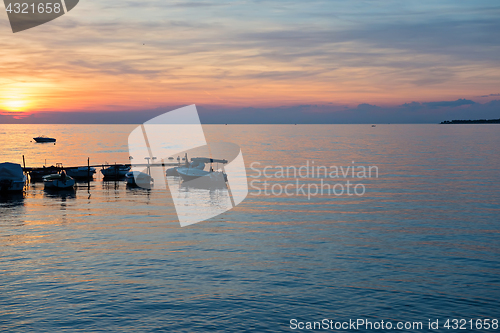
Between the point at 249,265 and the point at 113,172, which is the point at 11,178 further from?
the point at 249,265

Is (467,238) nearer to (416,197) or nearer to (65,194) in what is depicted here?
(416,197)

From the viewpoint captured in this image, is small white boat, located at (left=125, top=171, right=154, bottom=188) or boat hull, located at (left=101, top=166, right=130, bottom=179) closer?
small white boat, located at (left=125, top=171, right=154, bottom=188)

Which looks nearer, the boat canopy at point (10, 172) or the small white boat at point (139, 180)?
the boat canopy at point (10, 172)

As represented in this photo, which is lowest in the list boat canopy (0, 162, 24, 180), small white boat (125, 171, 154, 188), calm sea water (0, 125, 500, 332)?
calm sea water (0, 125, 500, 332)

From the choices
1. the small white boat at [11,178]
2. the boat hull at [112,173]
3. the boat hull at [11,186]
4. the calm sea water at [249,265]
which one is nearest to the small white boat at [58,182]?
the small white boat at [11,178]

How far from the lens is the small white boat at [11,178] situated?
217ft

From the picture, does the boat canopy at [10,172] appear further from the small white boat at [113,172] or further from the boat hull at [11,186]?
the small white boat at [113,172]

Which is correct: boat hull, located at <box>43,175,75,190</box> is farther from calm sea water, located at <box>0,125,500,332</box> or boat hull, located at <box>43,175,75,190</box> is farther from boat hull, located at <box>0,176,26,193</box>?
calm sea water, located at <box>0,125,500,332</box>

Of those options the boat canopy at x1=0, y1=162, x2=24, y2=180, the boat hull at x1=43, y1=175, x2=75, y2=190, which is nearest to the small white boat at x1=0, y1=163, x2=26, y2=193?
the boat canopy at x1=0, y1=162, x2=24, y2=180

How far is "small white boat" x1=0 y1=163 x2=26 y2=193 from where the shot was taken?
66062 millimetres

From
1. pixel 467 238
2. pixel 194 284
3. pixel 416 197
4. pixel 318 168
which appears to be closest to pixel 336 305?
pixel 194 284

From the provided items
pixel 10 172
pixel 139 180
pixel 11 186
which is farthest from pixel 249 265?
pixel 10 172

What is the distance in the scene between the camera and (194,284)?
26.1 metres

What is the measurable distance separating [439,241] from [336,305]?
56.2 ft
